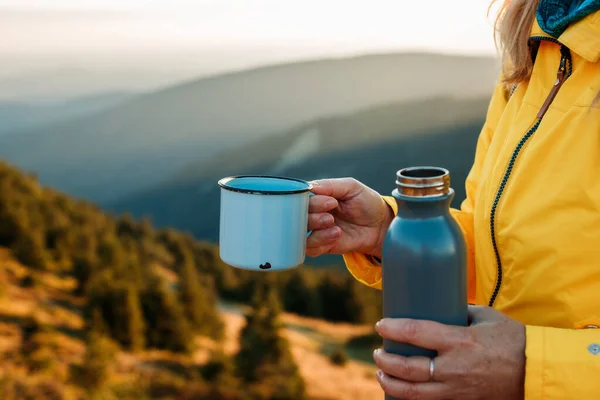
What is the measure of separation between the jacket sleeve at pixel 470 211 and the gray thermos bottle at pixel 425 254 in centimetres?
70

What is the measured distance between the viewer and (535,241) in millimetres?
1663

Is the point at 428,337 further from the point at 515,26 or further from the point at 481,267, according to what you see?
the point at 515,26

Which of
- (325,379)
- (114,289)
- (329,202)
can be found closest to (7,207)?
(114,289)

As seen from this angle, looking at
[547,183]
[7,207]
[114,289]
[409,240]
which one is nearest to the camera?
[409,240]

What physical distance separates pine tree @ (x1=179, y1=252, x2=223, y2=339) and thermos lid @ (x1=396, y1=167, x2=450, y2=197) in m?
18.6

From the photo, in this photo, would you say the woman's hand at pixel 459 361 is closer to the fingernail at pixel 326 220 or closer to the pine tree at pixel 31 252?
the fingernail at pixel 326 220

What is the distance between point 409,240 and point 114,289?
17.2 metres

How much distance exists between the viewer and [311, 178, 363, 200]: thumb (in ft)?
7.15

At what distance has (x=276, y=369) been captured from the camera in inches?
572

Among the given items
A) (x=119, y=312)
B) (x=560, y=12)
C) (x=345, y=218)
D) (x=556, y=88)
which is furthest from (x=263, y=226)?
(x=119, y=312)

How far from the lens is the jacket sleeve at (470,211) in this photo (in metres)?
2.17

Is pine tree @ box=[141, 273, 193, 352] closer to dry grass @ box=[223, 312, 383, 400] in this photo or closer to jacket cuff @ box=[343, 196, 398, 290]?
dry grass @ box=[223, 312, 383, 400]

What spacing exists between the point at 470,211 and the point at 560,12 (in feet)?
2.26

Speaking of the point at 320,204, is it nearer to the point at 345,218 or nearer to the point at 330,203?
the point at 330,203
